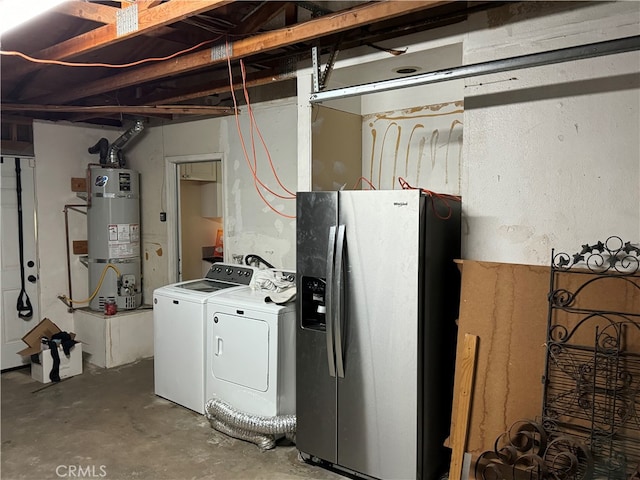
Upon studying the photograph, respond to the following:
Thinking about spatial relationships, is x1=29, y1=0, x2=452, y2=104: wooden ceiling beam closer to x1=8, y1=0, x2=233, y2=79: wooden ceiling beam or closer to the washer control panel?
x1=8, y1=0, x2=233, y2=79: wooden ceiling beam

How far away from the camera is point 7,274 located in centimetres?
490

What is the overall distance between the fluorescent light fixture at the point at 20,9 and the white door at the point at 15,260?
123 inches

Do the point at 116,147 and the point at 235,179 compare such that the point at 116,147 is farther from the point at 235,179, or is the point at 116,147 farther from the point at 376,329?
the point at 376,329

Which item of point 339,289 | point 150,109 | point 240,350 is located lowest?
point 240,350

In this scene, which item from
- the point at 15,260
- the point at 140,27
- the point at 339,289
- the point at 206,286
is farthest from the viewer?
the point at 15,260

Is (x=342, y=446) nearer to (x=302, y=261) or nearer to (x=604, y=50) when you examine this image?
(x=302, y=261)

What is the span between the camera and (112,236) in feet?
16.7

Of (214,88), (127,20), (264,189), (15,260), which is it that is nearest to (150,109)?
(214,88)

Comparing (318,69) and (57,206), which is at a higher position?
(318,69)

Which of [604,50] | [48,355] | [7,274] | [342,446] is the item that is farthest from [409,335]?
[7,274]

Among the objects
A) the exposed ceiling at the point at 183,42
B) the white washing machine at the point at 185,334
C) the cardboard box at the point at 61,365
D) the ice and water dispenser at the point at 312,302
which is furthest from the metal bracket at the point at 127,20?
the cardboard box at the point at 61,365

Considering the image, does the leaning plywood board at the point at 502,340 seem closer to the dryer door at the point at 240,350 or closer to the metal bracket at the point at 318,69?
the dryer door at the point at 240,350

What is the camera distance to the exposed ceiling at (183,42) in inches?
106

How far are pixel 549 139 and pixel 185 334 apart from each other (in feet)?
9.61
